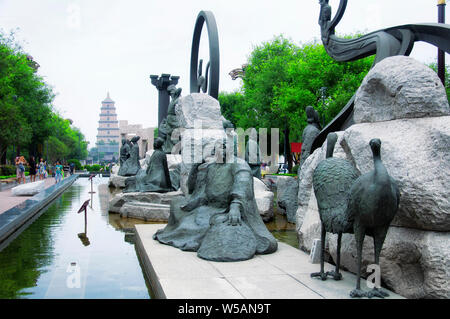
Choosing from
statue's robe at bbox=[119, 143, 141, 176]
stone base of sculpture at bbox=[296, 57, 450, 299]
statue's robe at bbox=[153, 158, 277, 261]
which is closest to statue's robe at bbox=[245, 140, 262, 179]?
statue's robe at bbox=[153, 158, 277, 261]

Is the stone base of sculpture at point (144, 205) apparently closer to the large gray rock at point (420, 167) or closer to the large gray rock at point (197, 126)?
the large gray rock at point (197, 126)

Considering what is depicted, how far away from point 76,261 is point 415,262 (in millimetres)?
4627

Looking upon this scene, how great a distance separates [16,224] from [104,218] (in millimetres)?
2349

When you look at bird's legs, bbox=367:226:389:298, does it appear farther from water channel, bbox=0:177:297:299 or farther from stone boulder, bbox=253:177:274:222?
stone boulder, bbox=253:177:274:222

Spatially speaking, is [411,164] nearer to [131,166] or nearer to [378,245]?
[378,245]

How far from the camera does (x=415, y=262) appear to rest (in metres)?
4.11

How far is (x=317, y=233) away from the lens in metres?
5.96

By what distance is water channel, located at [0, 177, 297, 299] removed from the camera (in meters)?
4.86

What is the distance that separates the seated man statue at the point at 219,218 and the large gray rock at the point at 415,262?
163cm

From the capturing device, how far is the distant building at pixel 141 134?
1024 inches

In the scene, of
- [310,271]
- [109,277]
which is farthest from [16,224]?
[310,271]

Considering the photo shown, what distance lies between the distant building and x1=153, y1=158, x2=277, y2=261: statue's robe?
1892cm

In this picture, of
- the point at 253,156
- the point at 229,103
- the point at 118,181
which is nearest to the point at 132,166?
the point at 118,181

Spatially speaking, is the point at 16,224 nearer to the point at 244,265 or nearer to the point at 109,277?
→ the point at 109,277
